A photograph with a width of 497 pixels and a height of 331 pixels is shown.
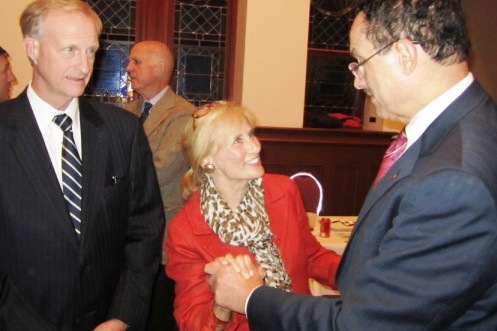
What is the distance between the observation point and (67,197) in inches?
65.1

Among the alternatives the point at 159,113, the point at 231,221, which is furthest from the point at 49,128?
the point at 159,113

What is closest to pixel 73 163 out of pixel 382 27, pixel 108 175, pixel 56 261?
pixel 108 175

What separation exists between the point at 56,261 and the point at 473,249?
1.22 metres

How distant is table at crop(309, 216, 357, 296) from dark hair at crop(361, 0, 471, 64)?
1.67m

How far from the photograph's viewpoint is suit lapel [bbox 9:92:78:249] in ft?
5.21

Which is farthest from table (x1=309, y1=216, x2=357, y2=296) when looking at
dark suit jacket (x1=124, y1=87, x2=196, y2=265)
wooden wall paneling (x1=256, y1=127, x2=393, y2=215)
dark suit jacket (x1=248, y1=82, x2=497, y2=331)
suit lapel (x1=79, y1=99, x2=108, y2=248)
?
wooden wall paneling (x1=256, y1=127, x2=393, y2=215)

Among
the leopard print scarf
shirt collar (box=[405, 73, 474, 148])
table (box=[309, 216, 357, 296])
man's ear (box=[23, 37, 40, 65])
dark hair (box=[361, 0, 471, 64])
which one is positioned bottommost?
table (box=[309, 216, 357, 296])

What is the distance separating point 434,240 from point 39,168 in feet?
3.90

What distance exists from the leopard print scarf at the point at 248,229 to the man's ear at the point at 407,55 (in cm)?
87

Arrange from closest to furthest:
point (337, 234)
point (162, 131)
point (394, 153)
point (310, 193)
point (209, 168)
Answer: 1. point (394, 153)
2. point (209, 168)
3. point (337, 234)
4. point (162, 131)
5. point (310, 193)

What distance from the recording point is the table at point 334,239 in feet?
8.79

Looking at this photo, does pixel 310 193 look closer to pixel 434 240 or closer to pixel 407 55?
pixel 407 55

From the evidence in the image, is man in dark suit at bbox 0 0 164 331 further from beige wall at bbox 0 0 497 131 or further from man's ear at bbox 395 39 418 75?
beige wall at bbox 0 0 497 131

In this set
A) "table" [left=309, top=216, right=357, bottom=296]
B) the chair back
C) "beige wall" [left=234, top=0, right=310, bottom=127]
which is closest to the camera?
"table" [left=309, top=216, right=357, bottom=296]
